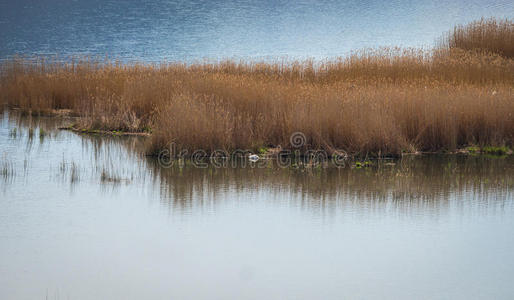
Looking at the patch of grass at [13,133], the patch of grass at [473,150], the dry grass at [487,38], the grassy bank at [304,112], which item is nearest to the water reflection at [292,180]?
the patch of grass at [473,150]

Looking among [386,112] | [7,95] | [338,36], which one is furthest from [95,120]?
[338,36]

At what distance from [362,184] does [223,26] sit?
6094cm

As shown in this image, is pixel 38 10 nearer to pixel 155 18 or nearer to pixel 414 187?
pixel 155 18

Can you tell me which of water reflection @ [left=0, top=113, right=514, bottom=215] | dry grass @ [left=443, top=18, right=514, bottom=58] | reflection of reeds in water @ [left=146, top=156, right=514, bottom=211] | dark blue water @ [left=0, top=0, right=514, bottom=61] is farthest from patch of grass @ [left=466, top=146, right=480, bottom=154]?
dark blue water @ [left=0, top=0, right=514, bottom=61]

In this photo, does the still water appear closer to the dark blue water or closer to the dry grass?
the dry grass

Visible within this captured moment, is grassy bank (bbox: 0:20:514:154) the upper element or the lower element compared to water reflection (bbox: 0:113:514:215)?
upper

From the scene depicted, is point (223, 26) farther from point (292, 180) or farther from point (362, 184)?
point (362, 184)

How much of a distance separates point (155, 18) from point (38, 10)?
50.7 feet

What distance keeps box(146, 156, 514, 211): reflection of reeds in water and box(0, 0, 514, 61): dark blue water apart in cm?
2674

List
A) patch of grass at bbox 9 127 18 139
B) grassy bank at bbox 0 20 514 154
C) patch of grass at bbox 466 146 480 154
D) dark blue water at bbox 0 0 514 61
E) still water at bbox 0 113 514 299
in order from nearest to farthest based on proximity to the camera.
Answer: still water at bbox 0 113 514 299 < grassy bank at bbox 0 20 514 154 < patch of grass at bbox 466 146 480 154 < patch of grass at bbox 9 127 18 139 < dark blue water at bbox 0 0 514 61

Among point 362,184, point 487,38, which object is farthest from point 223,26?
point 362,184

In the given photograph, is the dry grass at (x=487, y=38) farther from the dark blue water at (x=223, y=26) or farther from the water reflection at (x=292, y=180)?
the water reflection at (x=292, y=180)

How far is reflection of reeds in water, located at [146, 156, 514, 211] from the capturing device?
9812 mm

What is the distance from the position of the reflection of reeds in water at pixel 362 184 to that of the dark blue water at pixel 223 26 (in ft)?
87.7
